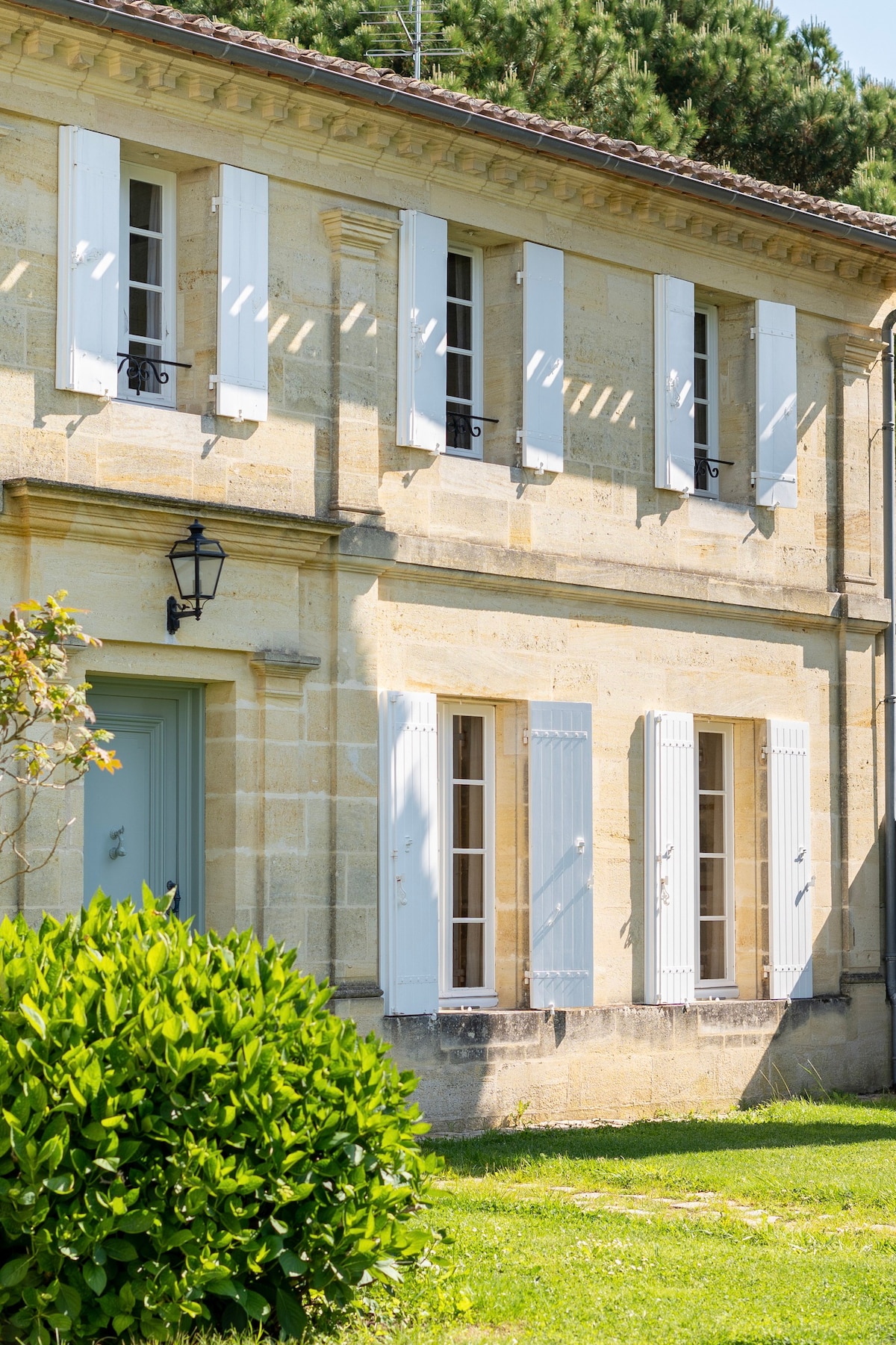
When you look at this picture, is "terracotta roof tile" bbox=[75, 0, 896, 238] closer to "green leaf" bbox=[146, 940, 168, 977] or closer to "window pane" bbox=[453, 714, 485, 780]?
"window pane" bbox=[453, 714, 485, 780]

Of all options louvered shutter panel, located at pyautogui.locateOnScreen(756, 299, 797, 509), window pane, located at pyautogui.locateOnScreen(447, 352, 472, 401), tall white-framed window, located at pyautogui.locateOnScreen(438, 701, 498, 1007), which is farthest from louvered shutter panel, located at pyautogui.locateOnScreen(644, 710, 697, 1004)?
window pane, located at pyautogui.locateOnScreen(447, 352, 472, 401)

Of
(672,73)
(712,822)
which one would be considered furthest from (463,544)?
(672,73)

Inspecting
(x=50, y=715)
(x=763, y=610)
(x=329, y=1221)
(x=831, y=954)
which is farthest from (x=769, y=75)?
(x=329, y=1221)

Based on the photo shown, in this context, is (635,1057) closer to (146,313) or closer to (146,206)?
(146,313)

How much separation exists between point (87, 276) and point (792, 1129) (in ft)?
20.0

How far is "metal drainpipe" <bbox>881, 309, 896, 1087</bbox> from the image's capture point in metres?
13.3

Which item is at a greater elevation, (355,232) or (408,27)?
(408,27)

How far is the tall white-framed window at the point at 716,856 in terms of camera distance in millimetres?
12531

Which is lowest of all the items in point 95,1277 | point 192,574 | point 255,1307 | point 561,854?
point 255,1307

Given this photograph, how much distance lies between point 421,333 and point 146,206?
5.61 ft

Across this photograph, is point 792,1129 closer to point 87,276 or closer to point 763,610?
point 763,610

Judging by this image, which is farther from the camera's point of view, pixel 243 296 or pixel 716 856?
pixel 716 856

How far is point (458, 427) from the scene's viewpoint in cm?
1135

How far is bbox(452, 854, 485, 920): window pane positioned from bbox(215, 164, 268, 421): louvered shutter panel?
2.92 meters
